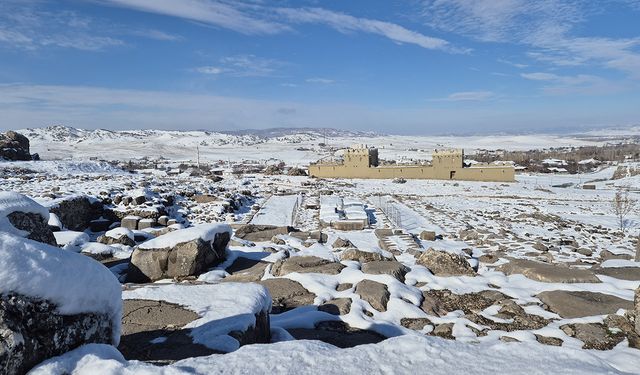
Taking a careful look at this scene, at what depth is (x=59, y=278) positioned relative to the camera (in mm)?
2844

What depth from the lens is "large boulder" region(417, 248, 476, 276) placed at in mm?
7946

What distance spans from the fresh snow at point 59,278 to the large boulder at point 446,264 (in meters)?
6.17

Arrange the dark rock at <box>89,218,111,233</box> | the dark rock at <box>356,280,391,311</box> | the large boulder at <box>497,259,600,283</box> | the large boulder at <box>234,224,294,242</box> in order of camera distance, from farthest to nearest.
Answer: the dark rock at <box>89,218,111,233</box> < the large boulder at <box>234,224,294,242</box> < the large boulder at <box>497,259,600,283</box> < the dark rock at <box>356,280,391,311</box>

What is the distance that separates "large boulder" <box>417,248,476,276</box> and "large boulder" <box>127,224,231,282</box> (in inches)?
168

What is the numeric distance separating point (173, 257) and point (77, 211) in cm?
939

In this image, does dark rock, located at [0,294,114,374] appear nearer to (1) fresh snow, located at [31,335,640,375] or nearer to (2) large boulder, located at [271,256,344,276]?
(1) fresh snow, located at [31,335,640,375]

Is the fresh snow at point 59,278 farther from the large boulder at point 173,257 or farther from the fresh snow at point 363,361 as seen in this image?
the large boulder at point 173,257

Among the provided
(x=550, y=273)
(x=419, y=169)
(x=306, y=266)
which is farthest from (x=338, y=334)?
(x=419, y=169)

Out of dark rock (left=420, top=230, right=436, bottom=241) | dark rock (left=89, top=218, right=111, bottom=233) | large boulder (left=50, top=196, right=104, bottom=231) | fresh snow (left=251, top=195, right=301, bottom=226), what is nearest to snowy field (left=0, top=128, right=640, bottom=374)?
dark rock (left=420, top=230, right=436, bottom=241)

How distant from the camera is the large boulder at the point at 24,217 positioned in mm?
5422

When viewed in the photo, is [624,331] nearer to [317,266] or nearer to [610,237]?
[317,266]

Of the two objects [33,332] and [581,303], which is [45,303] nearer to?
[33,332]

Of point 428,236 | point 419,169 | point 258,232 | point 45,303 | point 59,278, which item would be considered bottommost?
point 428,236

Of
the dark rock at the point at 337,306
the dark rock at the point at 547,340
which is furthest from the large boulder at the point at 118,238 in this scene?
the dark rock at the point at 547,340
